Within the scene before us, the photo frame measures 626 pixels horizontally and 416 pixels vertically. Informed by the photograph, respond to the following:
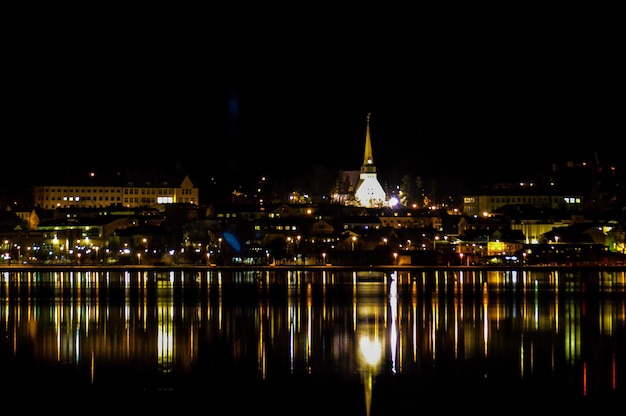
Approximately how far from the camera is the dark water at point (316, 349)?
15.3 meters

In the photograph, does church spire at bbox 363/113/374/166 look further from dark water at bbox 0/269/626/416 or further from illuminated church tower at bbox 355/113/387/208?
dark water at bbox 0/269/626/416

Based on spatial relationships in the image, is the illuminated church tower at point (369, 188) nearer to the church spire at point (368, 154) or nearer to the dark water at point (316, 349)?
the church spire at point (368, 154)

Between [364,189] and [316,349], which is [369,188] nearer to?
[364,189]

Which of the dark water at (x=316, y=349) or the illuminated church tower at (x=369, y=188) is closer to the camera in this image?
the dark water at (x=316, y=349)

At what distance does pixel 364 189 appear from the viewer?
214 feet

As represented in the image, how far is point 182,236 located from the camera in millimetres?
49938

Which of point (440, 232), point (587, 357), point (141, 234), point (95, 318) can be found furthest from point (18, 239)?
point (587, 357)

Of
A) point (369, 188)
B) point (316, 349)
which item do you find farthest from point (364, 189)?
point (316, 349)

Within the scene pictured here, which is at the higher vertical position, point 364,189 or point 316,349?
point 364,189

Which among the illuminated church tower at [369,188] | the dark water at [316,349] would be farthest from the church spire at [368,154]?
the dark water at [316,349]

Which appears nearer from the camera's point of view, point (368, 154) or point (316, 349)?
point (316, 349)

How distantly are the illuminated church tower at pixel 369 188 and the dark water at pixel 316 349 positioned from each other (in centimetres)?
3055

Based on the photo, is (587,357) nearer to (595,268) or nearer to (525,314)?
(525,314)

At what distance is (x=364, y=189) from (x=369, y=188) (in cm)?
31
